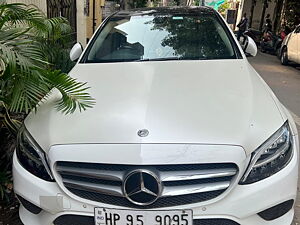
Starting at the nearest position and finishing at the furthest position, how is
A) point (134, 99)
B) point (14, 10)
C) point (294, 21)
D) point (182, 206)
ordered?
point (182, 206) → point (134, 99) → point (14, 10) → point (294, 21)

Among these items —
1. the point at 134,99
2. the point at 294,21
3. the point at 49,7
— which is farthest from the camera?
the point at 294,21

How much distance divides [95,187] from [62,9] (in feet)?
25.1

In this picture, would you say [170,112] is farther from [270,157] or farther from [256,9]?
[256,9]

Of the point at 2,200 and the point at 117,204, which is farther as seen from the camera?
the point at 2,200

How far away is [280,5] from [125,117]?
1795cm

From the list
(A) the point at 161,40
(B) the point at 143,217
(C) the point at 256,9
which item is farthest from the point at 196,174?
(C) the point at 256,9

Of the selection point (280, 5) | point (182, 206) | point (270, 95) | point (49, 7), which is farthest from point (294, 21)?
point (182, 206)

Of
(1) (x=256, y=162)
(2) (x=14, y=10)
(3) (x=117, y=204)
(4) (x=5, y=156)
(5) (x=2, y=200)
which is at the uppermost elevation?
(2) (x=14, y=10)

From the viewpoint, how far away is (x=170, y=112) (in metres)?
2.10

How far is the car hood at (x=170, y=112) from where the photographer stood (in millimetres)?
1922

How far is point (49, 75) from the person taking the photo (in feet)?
8.02

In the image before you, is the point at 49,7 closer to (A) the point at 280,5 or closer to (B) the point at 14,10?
(B) the point at 14,10

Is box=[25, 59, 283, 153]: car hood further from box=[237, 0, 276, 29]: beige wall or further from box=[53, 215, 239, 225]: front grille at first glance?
box=[237, 0, 276, 29]: beige wall

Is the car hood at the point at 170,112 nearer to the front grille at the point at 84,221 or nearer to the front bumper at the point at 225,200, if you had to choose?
the front bumper at the point at 225,200
